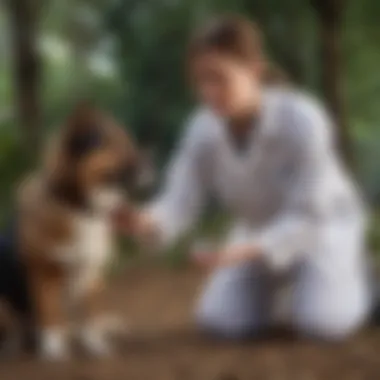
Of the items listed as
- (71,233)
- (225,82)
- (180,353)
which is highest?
(225,82)

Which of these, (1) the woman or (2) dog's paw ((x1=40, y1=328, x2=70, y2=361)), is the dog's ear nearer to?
(1) the woman

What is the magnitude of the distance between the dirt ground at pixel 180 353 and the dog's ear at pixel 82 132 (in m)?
0.15

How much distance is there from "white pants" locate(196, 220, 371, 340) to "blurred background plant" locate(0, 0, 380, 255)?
0.05m

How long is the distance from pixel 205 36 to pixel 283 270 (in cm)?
28

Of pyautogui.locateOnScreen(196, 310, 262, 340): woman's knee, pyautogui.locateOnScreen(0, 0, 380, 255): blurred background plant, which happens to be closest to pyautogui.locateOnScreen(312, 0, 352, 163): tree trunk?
pyautogui.locateOnScreen(0, 0, 380, 255): blurred background plant

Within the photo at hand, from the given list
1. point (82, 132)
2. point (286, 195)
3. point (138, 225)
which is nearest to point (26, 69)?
point (82, 132)

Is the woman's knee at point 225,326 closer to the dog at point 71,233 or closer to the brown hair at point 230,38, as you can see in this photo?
the dog at point 71,233

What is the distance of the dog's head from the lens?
2.91 ft

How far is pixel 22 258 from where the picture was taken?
3.00ft

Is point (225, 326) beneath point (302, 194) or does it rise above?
beneath

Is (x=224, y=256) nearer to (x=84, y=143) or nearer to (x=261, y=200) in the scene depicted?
(x=261, y=200)

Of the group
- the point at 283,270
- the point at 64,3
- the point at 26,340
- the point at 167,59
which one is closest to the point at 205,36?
the point at 167,59

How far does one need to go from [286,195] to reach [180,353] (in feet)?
0.72

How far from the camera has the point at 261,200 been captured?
94cm
